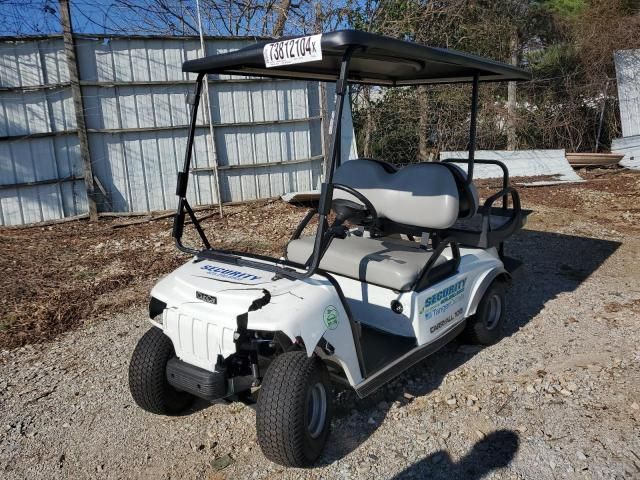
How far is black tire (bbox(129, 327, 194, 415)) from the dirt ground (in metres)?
0.18

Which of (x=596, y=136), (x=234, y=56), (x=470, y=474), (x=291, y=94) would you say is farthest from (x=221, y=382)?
(x=596, y=136)

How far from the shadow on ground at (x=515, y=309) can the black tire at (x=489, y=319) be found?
99 millimetres

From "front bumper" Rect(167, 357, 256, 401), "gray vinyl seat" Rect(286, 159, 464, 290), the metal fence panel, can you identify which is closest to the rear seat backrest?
"gray vinyl seat" Rect(286, 159, 464, 290)

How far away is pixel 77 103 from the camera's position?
24.0 feet

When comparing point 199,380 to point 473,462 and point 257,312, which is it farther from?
point 473,462

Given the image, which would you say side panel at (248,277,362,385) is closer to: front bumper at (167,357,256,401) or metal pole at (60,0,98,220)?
front bumper at (167,357,256,401)

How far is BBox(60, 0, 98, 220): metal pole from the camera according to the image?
7.12m

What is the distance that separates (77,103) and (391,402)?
245 inches

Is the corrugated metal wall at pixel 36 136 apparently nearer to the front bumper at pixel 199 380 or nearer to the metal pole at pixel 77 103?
the metal pole at pixel 77 103

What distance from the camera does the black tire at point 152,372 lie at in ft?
9.32

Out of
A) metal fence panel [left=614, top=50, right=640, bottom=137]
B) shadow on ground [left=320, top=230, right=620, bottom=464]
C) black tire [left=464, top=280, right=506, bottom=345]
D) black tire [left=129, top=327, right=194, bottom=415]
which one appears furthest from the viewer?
metal fence panel [left=614, top=50, right=640, bottom=137]

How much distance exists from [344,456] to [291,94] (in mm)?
6764

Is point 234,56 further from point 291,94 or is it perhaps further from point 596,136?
point 596,136

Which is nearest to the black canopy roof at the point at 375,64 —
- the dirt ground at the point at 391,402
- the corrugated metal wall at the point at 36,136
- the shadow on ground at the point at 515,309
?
the shadow on ground at the point at 515,309
